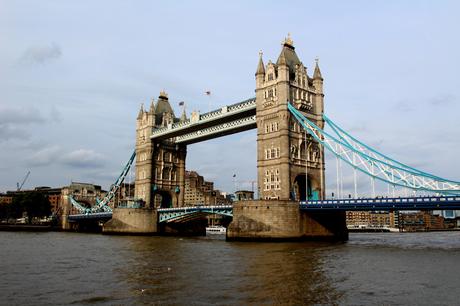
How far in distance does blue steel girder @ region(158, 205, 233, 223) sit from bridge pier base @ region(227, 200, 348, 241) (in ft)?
23.1

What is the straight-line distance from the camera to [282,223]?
5775 cm

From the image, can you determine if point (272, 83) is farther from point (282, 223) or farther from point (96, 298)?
point (96, 298)

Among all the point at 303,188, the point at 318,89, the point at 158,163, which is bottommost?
the point at 303,188

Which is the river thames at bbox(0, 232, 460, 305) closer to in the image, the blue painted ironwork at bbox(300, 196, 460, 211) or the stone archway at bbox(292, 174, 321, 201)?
the blue painted ironwork at bbox(300, 196, 460, 211)

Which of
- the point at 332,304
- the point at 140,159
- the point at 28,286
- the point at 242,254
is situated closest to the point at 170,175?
the point at 140,159

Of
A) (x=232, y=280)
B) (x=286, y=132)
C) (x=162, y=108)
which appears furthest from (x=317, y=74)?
(x=232, y=280)

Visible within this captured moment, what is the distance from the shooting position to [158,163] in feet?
315

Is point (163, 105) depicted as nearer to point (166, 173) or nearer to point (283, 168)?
point (166, 173)

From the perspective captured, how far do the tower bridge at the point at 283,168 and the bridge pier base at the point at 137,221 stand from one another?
7.5 inches

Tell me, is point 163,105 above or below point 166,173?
above

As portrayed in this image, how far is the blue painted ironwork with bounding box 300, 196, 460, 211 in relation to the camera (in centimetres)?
5100

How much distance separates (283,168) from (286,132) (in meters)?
5.38

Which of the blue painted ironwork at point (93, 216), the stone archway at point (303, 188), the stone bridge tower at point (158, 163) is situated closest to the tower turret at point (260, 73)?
the stone archway at point (303, 188)

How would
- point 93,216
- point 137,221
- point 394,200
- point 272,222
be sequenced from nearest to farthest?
point 394,200 → point 272,222 → point 137,221 → point 93,216
